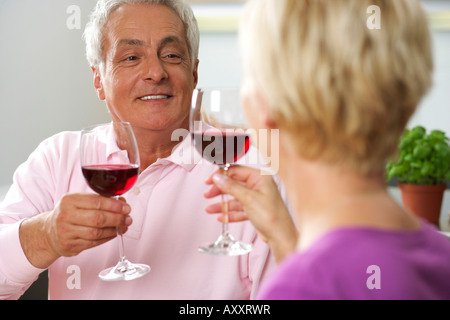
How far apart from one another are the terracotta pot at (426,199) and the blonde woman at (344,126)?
1523 millimetres

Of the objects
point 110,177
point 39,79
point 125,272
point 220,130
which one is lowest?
point 125,272

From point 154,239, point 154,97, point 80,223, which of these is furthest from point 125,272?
point 154,97

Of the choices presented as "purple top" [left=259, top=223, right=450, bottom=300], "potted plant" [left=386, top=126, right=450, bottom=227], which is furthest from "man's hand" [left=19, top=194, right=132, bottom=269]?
"potted plant" [left=386, top=126, right=450, bottom=227]

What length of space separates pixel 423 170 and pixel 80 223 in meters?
1.51

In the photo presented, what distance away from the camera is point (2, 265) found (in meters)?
1.35

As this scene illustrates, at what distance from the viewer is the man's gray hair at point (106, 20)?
167cm

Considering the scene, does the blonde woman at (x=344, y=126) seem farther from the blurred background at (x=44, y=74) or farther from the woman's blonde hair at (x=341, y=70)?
the blurred background at (x=44, y=74)

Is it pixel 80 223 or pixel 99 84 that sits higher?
pixel 99 84

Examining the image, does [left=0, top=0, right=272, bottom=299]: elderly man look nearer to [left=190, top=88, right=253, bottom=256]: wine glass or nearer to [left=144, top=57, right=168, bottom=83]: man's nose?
[left=144, top=57, right=168, bottom=83]: man's nose

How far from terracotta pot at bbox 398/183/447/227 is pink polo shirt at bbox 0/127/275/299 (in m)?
0.98

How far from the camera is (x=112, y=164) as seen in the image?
1.15 meters

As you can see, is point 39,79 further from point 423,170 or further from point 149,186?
point 423,170
